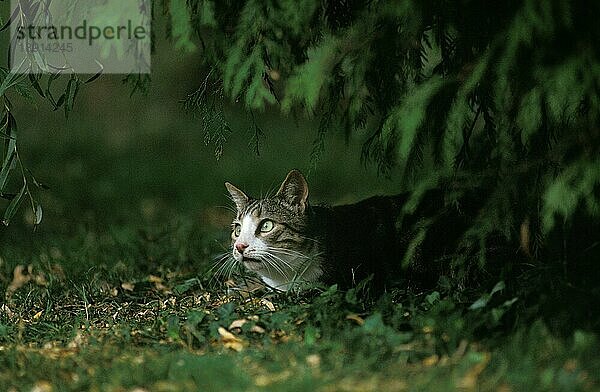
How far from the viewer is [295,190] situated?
4.20 m

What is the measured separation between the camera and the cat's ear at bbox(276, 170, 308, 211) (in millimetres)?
4176

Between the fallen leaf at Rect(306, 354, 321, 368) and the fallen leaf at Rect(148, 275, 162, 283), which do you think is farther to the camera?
the fallen leaf at Rect(148, 275, 162, 283)

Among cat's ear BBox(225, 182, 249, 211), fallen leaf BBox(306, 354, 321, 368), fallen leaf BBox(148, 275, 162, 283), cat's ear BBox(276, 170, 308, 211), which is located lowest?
fallen leaf BBox(148, 275, 162, 283)

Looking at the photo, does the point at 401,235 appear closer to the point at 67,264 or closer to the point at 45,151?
the point at 67,264

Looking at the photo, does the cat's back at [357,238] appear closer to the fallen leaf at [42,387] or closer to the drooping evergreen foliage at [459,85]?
the drooping evergreen foliage at [459,85]

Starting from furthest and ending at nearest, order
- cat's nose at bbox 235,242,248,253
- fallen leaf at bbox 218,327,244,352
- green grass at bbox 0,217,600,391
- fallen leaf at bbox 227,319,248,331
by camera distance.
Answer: cat's nose at bbox 235,242,248,253 < fallen leaf at bbox 227,319,248,331 < fallen leaf at bbox 218,327,244,352 < green grass at bbox 0,217,600,391

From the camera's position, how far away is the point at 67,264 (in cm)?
495

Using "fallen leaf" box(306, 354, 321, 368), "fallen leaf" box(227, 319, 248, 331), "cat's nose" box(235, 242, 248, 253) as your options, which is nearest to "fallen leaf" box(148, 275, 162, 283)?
"cat's nose" box(235, 242, 248, 253)

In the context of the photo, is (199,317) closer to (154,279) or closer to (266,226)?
(266,226)

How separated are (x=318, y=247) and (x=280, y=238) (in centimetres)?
16

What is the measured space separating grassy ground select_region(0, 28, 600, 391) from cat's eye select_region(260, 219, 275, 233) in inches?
10.3

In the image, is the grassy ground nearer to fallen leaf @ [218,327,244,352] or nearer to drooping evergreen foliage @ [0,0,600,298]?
fallen leaf @ [218,327,244,352]

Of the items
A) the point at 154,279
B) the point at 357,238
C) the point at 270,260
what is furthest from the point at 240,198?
the point at 154,279

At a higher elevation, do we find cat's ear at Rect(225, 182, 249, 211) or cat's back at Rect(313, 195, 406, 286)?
cat's ear at Rect(225, 182, 249, 211)
